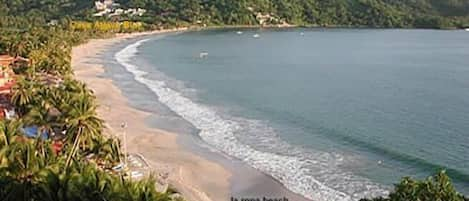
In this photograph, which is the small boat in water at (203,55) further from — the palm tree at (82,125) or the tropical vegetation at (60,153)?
the palm tree at (82,125)

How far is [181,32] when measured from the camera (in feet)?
650

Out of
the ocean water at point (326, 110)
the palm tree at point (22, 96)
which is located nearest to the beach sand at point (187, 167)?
the ocean water at point (326, 110)

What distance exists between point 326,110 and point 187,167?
24.2 meters

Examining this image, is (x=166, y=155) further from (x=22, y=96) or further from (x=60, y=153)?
(x=22, y=96)

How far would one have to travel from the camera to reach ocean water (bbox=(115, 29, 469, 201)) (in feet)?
134

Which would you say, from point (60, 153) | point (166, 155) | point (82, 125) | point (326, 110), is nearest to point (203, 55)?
point (326, 110)

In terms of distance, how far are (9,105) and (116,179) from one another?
30034mm

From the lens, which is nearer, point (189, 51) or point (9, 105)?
point (9, 105)

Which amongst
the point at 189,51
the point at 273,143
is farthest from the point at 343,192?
the point at 189,51

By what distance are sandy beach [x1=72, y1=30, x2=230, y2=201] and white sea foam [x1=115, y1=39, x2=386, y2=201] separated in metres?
3.11

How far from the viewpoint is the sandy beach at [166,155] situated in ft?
123

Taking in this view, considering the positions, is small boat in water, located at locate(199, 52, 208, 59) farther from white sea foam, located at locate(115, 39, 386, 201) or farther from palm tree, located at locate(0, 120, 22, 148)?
palm tree, located at locate(0, 120, 22, 148)

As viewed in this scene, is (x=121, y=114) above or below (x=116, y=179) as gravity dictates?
below

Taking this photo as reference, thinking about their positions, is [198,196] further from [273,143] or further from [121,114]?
[121,114]
